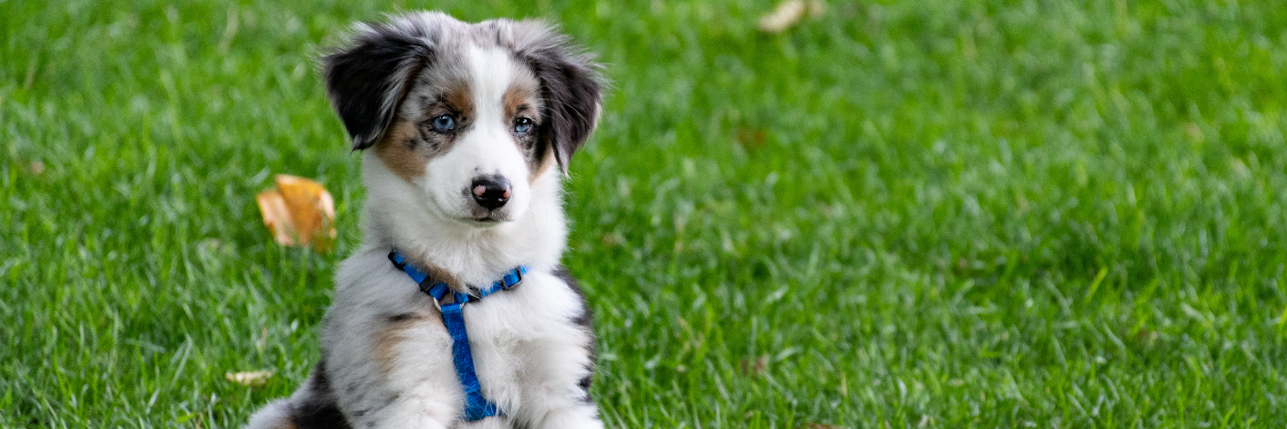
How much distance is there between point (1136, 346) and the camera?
185 inches

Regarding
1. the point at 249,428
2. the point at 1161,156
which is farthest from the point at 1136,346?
the point at 249,428

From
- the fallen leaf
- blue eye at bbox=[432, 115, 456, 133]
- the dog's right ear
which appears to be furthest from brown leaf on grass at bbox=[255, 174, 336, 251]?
blue eye at bbox=[432, 115, 456, 133]

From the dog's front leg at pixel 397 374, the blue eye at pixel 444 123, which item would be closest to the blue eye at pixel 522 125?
the blue eye at pixel 444 123

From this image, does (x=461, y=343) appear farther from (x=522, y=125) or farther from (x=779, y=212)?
(x=779, y=212)

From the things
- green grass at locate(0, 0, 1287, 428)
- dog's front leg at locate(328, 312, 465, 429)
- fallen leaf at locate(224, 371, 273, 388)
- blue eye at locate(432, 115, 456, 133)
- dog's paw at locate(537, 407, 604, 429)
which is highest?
blue eye at locate(432, 115, 456, 133)

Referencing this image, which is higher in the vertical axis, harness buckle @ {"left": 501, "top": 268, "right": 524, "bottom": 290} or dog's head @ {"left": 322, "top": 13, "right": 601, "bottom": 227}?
dog's head @ {"left": 322, "top": 13, "right": 601, "bottom": 227}

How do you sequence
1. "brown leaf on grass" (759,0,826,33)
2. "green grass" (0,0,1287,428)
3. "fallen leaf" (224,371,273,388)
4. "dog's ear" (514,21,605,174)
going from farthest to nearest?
"brown leaf on grass" (759,0,826,33) < "green grass" (0,0,1287,428) < "fallen leaf" (224,371,273,388) < "dog's ear" (514,21,605,174)

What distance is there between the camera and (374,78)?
3.21 meters

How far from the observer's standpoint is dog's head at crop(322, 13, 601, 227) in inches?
119

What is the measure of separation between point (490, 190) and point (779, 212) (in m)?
3.23

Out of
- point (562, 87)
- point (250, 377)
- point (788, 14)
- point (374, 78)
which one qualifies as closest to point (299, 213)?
point (250, 377)

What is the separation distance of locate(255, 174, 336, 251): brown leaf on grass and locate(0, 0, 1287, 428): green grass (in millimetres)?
91

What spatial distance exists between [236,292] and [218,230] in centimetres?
62

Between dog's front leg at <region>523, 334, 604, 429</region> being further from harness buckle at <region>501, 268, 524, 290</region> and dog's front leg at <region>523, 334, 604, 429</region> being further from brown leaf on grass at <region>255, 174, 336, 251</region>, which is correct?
brown leaf on grass at <region>255, 174, 336, 251</region>
